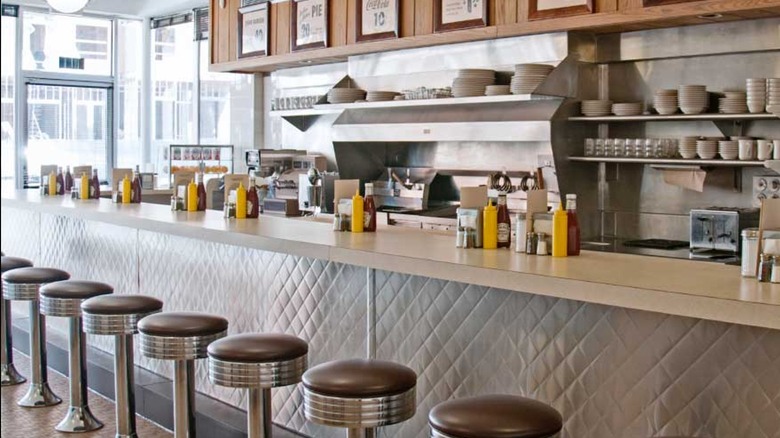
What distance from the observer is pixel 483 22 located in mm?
5676

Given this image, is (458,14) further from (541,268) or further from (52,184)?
(541,268)

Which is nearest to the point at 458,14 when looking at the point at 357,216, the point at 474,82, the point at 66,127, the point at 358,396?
the point at 474,82

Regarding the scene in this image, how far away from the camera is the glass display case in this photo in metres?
8.72

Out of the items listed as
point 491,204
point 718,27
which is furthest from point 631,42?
point 491,204

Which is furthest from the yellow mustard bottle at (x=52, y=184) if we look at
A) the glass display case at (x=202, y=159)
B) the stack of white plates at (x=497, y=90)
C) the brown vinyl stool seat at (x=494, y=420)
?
the brown vinyl stool seat at (x=494, y=420)

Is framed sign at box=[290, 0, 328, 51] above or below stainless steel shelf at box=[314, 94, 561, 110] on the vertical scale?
above

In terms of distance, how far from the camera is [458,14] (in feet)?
19.2

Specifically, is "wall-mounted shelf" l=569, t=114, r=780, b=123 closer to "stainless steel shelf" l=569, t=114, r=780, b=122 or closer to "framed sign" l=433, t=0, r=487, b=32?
"stainless steel shelf" l=569, t=114, r=780, b=122

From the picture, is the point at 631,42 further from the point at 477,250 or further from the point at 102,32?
the point at 102,32

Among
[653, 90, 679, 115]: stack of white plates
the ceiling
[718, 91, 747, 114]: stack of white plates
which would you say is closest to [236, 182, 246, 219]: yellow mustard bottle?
[653, 90, 679, 115]: stack of white plates

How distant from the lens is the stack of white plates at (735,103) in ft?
15.3

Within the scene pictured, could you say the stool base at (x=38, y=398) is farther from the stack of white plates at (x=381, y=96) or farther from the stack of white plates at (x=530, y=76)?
the stack of white plates at (x=530, y=76)

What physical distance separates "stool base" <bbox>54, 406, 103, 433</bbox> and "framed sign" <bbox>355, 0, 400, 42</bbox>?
3.44m

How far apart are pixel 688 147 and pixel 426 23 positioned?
214 cm
